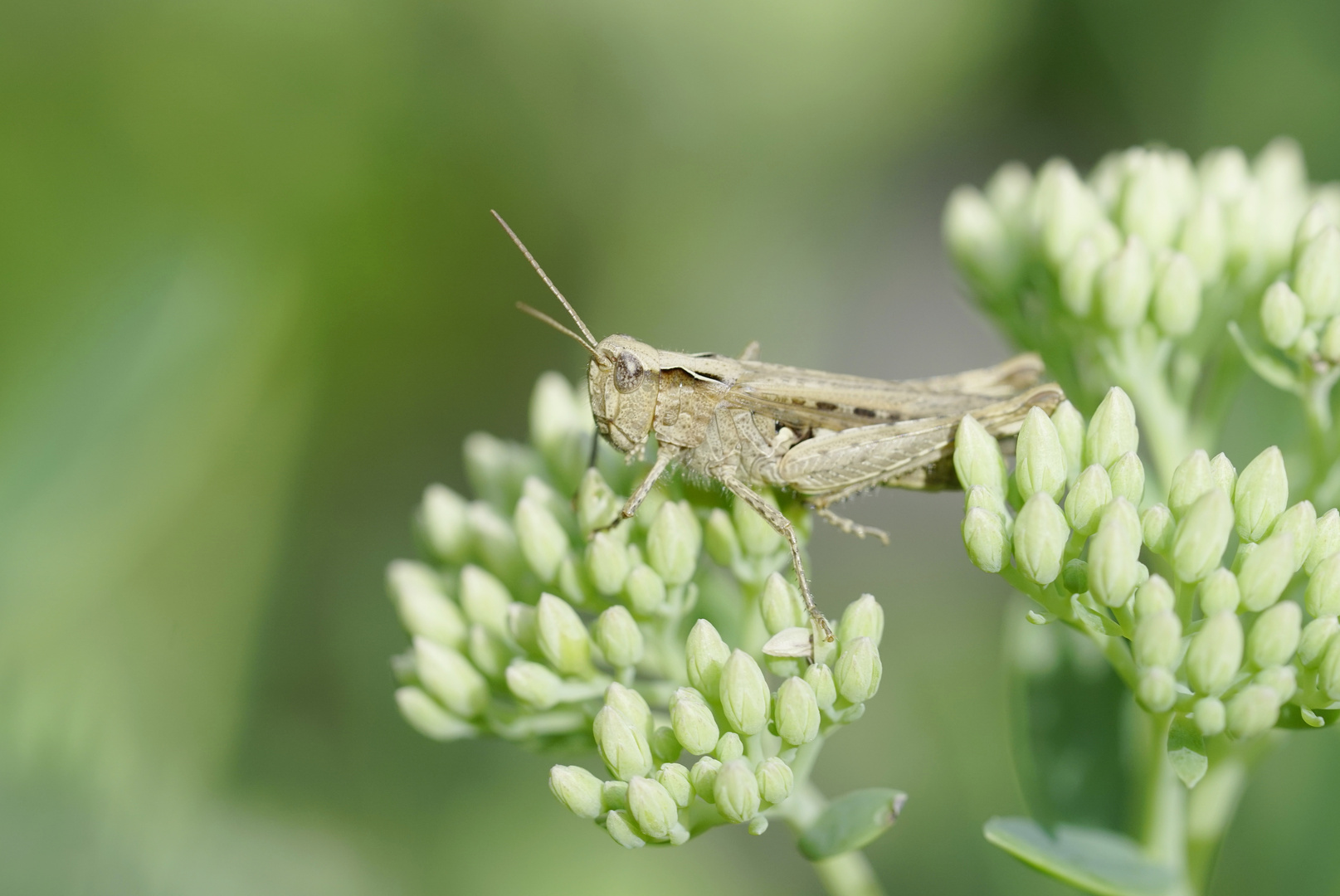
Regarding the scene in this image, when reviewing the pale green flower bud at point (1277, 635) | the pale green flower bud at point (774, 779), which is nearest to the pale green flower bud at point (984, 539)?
the pale green flower bud at point (1277, 635)

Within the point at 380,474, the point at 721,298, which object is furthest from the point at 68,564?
the point at 721,298

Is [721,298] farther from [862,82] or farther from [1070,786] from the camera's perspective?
[1070,786]

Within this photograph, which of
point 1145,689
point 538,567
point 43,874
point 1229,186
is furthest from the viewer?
point 1229,186

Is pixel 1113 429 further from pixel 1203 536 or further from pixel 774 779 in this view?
pixel 774 779

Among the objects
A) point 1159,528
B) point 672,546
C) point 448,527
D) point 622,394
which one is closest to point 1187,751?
point 1159,528

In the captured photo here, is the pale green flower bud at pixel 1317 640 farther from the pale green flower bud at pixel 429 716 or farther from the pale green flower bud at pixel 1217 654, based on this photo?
the pale green flower bud at pixel 429 716

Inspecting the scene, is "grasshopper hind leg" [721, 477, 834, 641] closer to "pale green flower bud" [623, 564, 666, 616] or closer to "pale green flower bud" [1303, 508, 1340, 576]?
"pale green flower bud" [623, 564, 666, 616]

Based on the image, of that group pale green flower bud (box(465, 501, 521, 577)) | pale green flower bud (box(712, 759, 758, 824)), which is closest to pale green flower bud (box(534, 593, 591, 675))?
pale green flower bud (box(465, 501, 521, 577))
